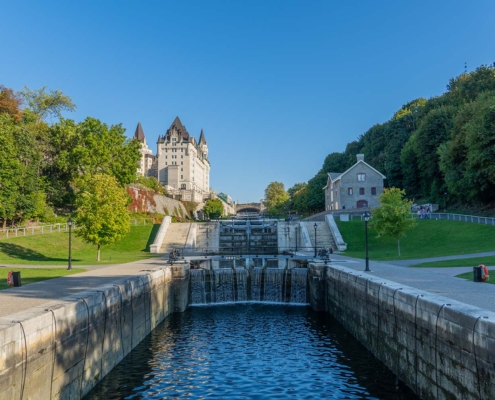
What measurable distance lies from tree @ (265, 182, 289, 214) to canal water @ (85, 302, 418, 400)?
401 feet

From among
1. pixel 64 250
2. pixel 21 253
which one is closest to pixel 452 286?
pixel 21 253

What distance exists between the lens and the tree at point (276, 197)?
471 ft

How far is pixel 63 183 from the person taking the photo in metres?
58.6

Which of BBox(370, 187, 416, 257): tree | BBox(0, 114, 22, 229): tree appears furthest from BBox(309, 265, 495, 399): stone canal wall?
BBox(0, 114, 22, 229): tree

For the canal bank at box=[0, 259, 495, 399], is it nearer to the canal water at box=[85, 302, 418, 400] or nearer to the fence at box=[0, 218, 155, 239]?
the canal water at box=[85, 302, 418, 400]

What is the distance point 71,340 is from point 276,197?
140 meters

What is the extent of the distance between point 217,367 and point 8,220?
42.5 m

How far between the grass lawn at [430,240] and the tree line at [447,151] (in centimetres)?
811

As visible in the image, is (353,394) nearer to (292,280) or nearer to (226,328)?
(226,328)

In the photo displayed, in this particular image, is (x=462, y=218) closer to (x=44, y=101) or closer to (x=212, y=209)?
(x=44, y=101)

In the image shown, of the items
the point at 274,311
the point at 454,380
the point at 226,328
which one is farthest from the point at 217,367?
the point at 274,311

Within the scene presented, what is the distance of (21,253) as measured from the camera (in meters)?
35.3

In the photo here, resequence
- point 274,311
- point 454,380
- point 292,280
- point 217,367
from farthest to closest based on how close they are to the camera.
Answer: point 292,280 → point 274,311 → point 217,367 → point 454,380

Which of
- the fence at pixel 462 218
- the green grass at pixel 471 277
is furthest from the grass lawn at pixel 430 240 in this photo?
the green grass at pixel 471 277
